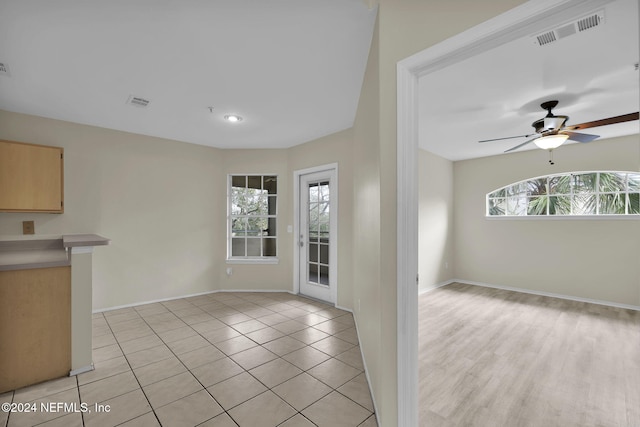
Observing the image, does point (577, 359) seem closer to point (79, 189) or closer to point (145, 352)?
point (145, 352)

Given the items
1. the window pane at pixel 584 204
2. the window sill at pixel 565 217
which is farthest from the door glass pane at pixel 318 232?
the window pane at pixel 584 204

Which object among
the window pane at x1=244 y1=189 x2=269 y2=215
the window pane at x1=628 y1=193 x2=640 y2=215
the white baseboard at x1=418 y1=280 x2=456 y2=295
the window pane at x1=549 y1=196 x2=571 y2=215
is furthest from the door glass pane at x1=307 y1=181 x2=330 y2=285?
the window pane at x1=628 y1=193 x2=640 y2=215

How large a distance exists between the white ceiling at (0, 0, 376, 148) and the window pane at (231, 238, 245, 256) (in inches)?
85.3

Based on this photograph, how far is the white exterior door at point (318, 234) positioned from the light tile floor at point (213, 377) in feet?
2.72

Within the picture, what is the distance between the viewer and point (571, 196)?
4637mm

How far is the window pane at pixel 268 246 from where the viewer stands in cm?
489

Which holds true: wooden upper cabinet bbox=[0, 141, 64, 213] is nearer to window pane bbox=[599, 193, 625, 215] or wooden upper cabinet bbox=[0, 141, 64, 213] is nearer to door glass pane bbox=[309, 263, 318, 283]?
door glass pane bbox=[309, 263, 318, 283]

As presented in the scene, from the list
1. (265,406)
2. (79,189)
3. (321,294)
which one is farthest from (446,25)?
(79,189)

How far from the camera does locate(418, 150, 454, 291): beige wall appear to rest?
5023 mm

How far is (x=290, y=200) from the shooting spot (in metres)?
4.72

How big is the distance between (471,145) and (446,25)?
386cm

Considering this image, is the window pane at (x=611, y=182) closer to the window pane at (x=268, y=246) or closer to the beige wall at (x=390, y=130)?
the beige wall at (x=390, y=130)

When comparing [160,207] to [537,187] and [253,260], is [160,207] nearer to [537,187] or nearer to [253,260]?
[253,260]

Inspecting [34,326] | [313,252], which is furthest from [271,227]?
[34,326]
